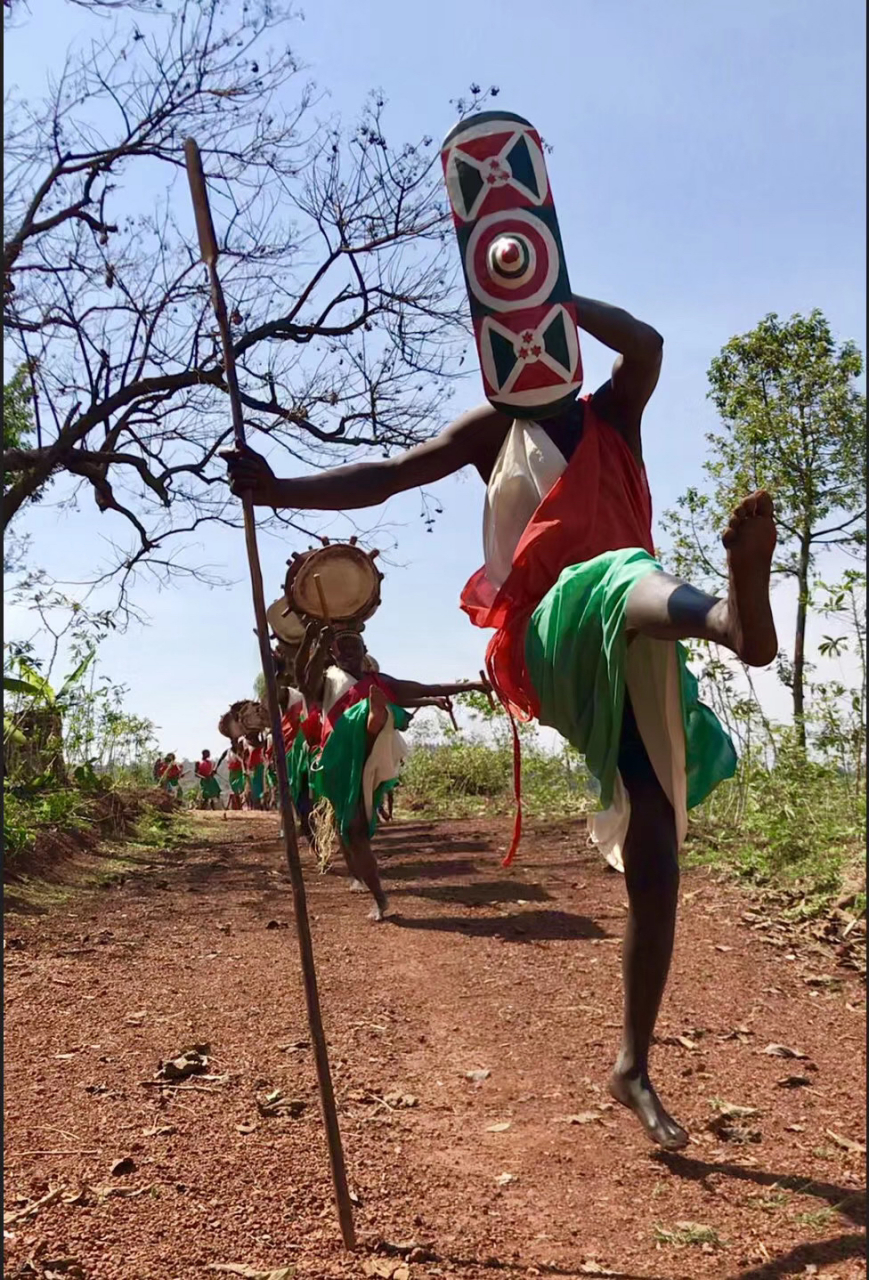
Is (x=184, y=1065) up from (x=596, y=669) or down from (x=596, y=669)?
down

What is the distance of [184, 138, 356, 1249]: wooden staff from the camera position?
210 cm

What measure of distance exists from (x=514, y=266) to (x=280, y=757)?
4.29 feet

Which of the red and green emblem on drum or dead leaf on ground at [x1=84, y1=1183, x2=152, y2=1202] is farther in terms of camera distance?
the red and green emblem on drum

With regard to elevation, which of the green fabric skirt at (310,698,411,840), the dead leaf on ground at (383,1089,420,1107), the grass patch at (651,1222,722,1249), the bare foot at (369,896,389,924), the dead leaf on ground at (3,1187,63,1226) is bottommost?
the grass patch at (651,1222,722,1249)

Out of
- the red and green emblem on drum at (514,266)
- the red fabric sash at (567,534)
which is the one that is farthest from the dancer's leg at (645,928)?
the red and green emblem on drum at (514,266)

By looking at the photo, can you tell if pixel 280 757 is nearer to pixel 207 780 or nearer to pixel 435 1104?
pixel 435 1104

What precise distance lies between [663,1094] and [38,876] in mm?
5254

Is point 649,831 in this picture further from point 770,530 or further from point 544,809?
point 544,809

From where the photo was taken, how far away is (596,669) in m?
2.43

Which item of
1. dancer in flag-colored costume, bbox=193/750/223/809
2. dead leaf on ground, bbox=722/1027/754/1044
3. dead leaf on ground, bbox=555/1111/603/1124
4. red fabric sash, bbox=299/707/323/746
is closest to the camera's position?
dead leaf on ground, bbox=555/1111/603/1124

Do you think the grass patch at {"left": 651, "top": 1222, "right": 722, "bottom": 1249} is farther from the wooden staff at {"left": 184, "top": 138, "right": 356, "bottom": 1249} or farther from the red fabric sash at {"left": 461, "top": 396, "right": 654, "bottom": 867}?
the red fabric sash at {"left": 461, "top": 396, "right": 654, "bottom": 867}

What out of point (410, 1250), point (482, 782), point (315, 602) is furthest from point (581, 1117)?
point (482, 782)

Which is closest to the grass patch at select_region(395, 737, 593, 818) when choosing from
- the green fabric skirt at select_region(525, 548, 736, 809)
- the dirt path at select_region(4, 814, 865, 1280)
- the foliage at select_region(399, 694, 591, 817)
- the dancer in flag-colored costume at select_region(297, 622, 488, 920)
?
the foliage at select_region(399, 694, 591, 817)

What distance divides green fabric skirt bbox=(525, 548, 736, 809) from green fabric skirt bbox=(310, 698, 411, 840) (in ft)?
12.1
